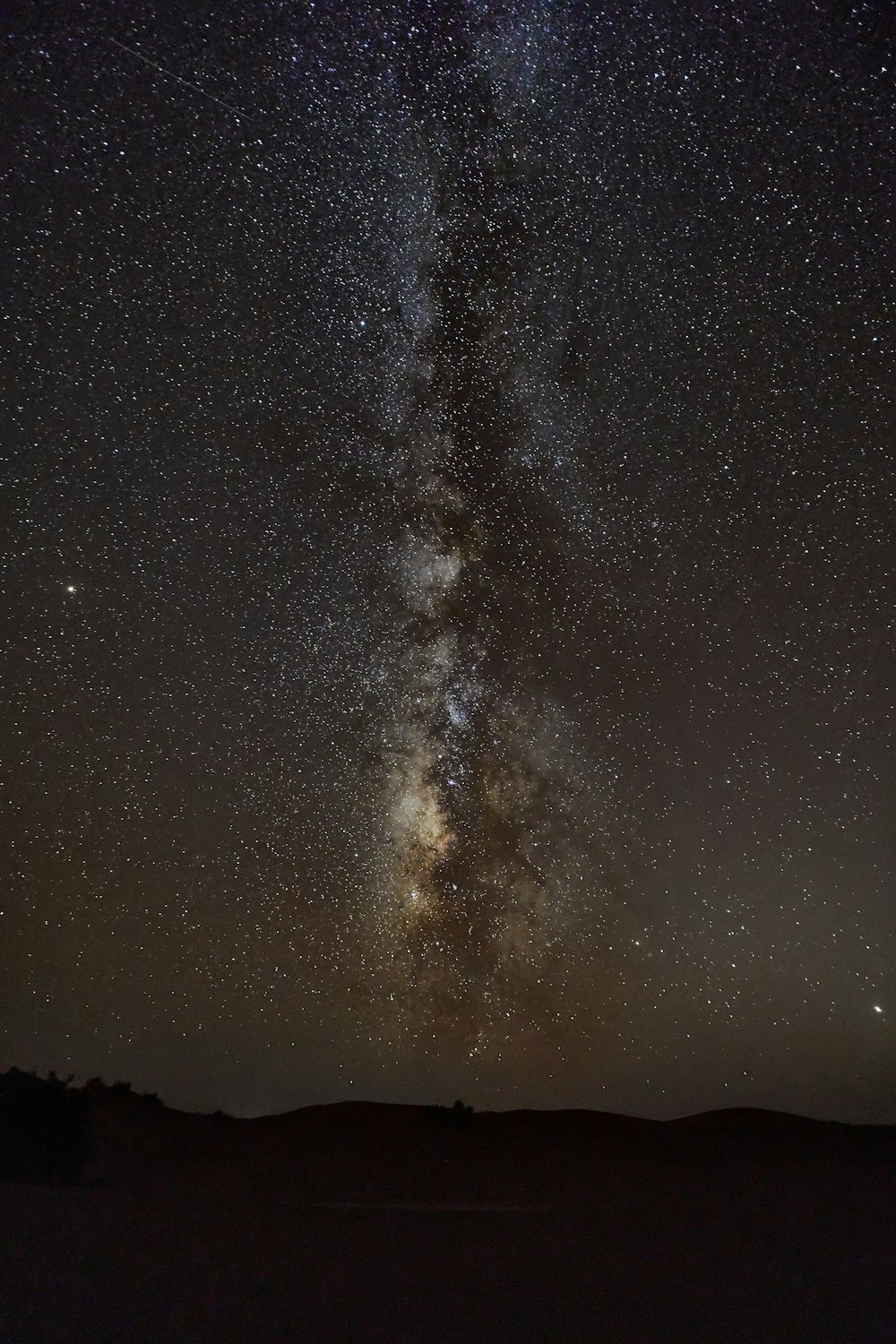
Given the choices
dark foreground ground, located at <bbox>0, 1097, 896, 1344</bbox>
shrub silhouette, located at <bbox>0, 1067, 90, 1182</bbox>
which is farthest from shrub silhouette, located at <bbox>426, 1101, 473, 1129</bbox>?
shrub silhouette, located at <bbox>0, 1067, 90, 1182</bbox>

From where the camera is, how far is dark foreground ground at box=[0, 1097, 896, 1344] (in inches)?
261

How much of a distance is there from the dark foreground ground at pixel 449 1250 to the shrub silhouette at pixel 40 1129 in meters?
0.50

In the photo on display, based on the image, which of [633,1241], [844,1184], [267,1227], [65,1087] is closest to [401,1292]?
[267,1227]

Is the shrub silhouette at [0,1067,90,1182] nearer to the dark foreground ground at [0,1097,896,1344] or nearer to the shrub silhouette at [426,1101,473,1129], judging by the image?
the dark foreground ground at [0,1097,896,1344]

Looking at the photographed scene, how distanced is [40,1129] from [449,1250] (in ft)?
35.3

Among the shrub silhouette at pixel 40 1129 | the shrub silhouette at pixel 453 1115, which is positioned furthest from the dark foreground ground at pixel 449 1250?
the shrub silhouette at pixel 453 1115

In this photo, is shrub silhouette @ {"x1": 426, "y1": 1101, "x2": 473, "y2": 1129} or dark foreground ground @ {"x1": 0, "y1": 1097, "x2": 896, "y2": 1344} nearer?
dark foreground ground @ {"x1": 0, "y1": 1097, "x2": 896, "y2": 1344}

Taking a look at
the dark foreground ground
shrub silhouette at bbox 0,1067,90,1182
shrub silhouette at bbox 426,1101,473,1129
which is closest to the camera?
the dark foreground ground

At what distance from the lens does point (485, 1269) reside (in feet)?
26.1

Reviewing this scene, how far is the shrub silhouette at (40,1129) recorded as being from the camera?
47.7 ft

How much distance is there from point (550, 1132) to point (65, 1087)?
1077cm

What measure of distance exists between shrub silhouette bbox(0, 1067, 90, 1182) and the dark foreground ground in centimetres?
50

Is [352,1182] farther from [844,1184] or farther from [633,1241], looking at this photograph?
[844,1184]

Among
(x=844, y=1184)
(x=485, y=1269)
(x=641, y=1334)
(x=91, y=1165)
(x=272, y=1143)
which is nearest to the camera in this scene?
(x=641, y=1334)
